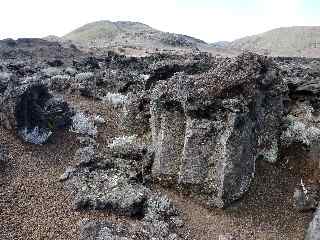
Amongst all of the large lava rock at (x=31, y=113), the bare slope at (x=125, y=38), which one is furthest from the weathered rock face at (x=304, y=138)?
the bare slope at (x=125, y=38)

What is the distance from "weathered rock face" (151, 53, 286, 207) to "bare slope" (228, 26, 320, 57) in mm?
91699

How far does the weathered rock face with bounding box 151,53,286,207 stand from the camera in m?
11.5

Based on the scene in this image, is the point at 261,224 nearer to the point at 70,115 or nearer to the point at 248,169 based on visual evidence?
the point at 248,169

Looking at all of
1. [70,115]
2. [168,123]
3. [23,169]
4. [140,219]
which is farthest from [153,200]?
[70,115]

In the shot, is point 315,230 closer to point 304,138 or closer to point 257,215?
point 257,215

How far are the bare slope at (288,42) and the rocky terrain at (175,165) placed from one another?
90.1 meters

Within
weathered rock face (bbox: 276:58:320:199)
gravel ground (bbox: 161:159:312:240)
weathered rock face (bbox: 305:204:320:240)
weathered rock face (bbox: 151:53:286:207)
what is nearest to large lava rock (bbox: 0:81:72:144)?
weathered rock face (bbox: 151:53:286:207)

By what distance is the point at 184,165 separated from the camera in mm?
11789

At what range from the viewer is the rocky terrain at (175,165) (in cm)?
1037

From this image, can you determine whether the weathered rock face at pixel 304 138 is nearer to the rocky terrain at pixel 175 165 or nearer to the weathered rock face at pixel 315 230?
the rocky terrain at pixel 175 165

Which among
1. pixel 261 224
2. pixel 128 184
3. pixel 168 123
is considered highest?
pixel 168 123

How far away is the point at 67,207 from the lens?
1057 centimetres

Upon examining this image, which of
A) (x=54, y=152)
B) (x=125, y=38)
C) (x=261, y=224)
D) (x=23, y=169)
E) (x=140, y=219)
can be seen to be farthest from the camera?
(x=125, y=38)

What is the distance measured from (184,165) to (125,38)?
89205 mm
